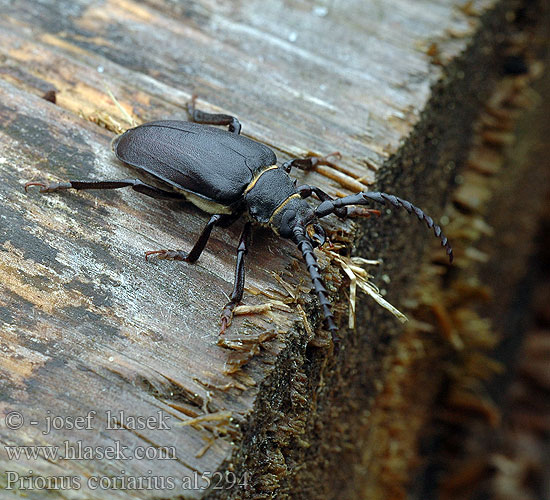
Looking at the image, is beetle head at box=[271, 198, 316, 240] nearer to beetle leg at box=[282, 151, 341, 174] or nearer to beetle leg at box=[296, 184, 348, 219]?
beetle leg at box=[296, 184, 348, 219]

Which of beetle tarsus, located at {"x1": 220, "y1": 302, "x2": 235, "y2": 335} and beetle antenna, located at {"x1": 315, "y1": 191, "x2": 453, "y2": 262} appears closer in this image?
beetle tarsus, located at {"x1": 220, "y1": 302, "x2": 235, "y2": 335}

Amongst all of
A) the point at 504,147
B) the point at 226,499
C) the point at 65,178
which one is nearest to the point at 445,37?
the point at 504,147

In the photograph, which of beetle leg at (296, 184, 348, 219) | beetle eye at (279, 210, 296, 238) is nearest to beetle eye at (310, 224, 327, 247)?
beetle eye at (279, 210, 296, 238)

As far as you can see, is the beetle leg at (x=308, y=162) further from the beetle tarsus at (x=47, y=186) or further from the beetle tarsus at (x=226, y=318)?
the beetle tarsus at (x=47, y=186)

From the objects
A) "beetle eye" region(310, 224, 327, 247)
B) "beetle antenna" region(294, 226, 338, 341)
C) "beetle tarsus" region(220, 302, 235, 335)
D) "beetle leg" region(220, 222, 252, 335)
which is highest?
"beetle eye" region(310, 224, 327, 247)

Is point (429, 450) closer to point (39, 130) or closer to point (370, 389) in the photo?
point (370, 389)

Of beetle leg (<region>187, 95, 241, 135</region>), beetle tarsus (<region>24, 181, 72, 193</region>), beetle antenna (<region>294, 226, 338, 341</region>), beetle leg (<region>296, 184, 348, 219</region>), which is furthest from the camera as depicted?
beetle leg (<region>187, 95, 241, 135</region>)

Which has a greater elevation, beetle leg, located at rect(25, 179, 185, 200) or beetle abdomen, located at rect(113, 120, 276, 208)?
beetle abdomen, located at rect(113, 120, 276, 208)

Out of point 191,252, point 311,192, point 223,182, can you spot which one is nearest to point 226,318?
point 191,252

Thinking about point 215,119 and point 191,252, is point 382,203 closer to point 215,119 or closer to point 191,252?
point 191,252
